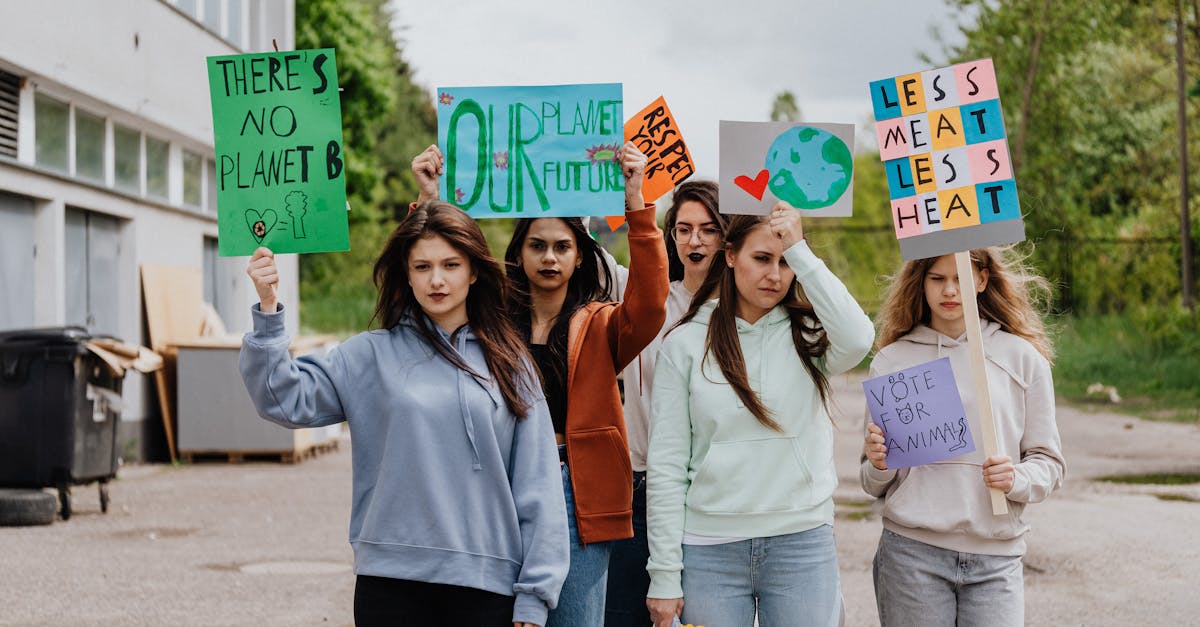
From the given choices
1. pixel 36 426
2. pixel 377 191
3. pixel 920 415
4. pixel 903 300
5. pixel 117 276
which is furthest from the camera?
pixel 377 191

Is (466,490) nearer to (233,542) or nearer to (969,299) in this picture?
(969,299)

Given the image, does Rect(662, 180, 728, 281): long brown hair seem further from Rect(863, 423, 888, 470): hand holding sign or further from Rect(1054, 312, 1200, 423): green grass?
Rect(1054, 312, 1200, 423): green grass

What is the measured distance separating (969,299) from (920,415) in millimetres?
385

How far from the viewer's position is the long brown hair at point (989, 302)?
4.24 metres

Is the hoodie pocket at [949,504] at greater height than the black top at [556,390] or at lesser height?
lesser

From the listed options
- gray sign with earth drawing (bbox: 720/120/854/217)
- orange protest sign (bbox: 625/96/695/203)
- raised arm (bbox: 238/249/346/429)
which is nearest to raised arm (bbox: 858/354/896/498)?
gray sign with earth drawing (bbox: 720/120/854/217)

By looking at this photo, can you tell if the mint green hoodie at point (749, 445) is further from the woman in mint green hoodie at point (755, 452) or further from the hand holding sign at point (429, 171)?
the hand holding sign at point (429, 171)

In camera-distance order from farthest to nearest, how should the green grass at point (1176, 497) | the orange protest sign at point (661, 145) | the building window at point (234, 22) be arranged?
the building window at point (234, 22) < the green grass at point (1176, 497) < the orange protest sign at point (661, 145)

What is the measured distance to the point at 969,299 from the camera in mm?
3980

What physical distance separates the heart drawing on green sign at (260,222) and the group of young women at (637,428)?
31 centimetres

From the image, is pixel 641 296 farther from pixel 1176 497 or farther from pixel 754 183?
pixel 1176 497

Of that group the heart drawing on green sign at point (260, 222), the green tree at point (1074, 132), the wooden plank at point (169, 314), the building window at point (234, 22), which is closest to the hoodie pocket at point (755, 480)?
the heart drawing on green sign at point (260, 222)

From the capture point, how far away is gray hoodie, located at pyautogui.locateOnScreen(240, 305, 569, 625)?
3324 millimetres

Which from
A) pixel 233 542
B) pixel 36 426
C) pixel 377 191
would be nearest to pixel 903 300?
pixel 233 542
